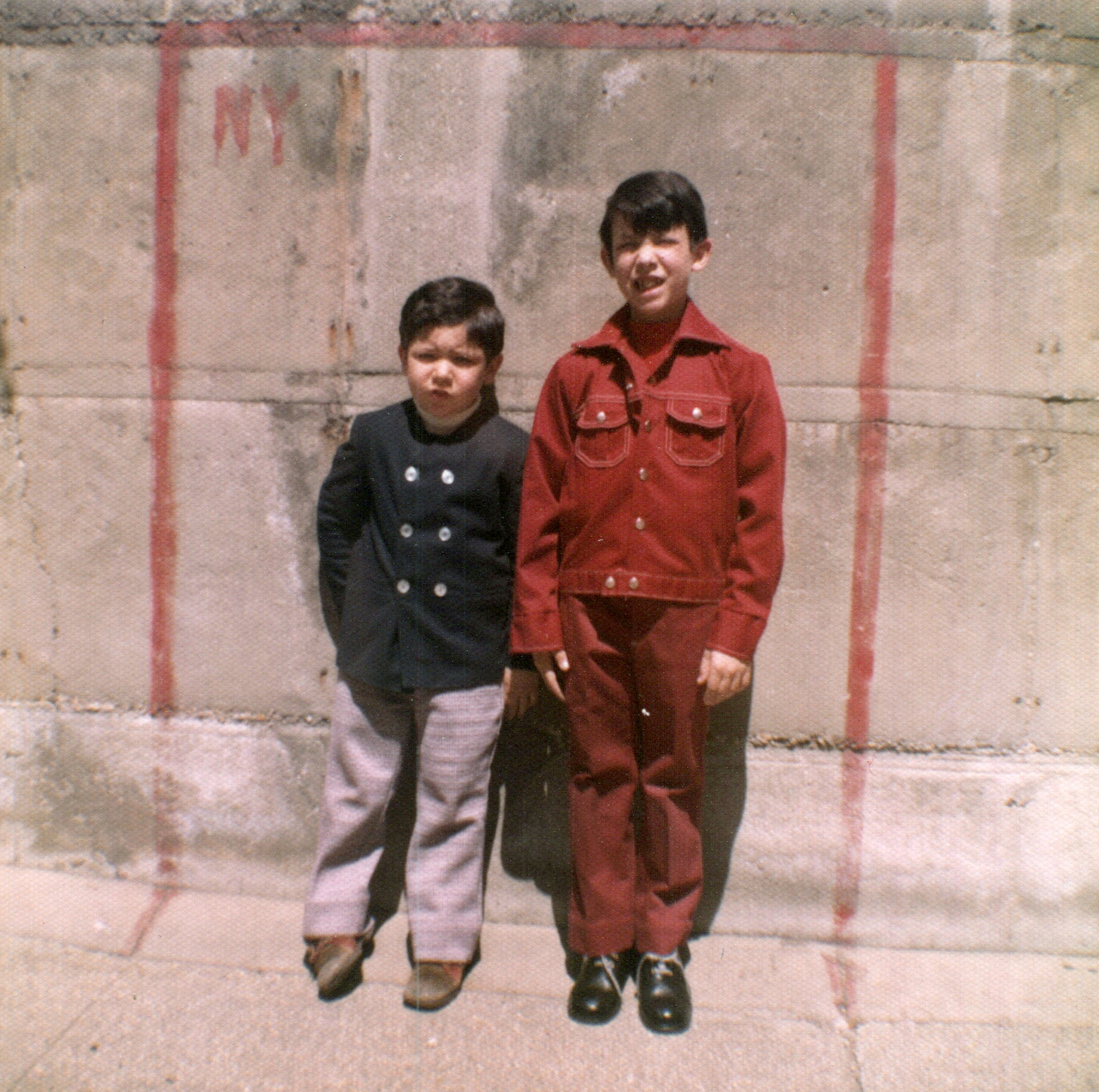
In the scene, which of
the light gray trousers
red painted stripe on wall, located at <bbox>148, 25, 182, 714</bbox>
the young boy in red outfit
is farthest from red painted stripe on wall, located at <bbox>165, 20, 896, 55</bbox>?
the light gray trousers

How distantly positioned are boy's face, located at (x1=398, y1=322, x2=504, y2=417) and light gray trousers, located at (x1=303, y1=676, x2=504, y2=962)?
753 mm

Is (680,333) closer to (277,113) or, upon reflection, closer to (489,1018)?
(277,113)

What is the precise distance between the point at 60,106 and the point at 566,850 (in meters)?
2.68

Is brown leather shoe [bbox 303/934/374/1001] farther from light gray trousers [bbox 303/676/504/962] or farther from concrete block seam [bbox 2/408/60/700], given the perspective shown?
concrete block seam [bbox 2/408/60/700]

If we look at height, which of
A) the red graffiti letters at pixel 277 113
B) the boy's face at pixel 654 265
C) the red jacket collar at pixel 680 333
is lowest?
the red jacket collar at pixel 680 333

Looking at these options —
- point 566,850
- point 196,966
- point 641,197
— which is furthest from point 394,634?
point 641,197

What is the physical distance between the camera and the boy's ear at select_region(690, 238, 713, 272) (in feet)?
6.76

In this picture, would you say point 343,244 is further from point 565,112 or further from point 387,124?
point 565,112

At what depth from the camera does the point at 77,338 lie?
2.58m

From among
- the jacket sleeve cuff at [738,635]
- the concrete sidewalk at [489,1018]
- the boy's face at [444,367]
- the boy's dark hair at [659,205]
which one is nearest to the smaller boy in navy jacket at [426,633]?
the boy's face at [444,367]

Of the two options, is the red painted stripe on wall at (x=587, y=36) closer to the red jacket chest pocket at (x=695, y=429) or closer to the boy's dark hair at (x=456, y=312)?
the boy's dark hair at (x=456, y=312)

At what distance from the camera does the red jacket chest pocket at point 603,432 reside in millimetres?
2029

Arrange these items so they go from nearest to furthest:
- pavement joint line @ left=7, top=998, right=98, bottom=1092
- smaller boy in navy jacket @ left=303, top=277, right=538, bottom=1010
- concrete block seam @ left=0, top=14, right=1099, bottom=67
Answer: pavement joint line @ left=7, top=998, right=98, bottom=1092
smaller boy in navy jacket @ left=303, top=277, right=538, bottom=1010
concrete block seam @ left=0, top=14, right=1099, bottom=67

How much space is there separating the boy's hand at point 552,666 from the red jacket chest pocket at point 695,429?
56 cm
